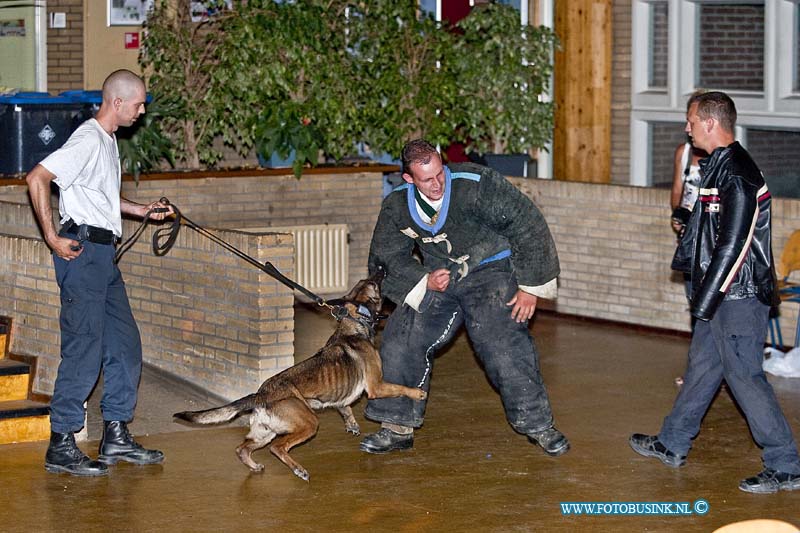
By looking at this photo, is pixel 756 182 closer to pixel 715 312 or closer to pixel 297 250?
pixel 715 312

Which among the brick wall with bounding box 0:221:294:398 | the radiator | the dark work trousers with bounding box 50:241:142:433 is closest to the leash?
the brick wall with bounding box 0:221:294:398

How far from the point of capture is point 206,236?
8.80 meters

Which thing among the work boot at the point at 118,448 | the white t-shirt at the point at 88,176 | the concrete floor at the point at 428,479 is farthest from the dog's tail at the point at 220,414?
the white t-shirt at the point at 88,176

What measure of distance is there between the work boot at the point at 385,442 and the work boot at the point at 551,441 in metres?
0.74

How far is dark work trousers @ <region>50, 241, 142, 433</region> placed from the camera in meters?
7.02

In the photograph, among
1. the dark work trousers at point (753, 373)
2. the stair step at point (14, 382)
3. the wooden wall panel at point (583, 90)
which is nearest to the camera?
the dark work trousers at point (753, 373)

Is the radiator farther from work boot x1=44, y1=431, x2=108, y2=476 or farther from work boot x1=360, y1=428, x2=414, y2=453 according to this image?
work boot x1=44, y1=431, x2=108, y2=476

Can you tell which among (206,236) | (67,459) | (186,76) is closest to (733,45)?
(186,76)

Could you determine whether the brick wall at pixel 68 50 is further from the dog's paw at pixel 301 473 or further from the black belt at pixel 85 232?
the dog's paw at pixel 301 473

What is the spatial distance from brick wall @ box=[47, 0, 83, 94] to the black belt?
23.1 feet

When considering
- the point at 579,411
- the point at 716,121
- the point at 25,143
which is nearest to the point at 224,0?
the point at 25,143

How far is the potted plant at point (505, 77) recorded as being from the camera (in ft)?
43.8

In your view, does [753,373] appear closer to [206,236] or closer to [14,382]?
[206,236]

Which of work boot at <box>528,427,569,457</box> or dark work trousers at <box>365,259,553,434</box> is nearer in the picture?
dark work trousers at <box>365,259,553,434</box>
